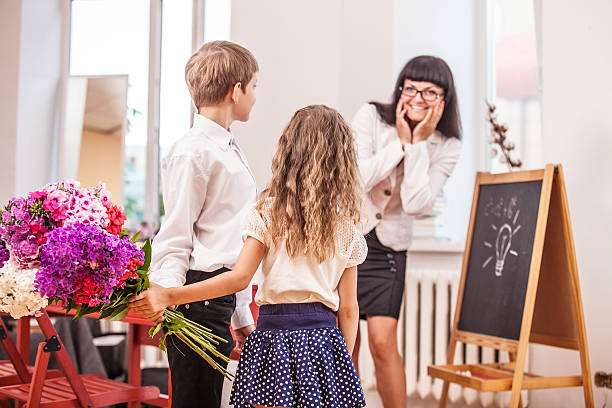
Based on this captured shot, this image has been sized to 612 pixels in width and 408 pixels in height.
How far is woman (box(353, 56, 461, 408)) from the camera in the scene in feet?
9.07

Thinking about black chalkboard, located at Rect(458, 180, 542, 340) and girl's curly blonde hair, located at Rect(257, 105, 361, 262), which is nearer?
girl's curly blonde hair, located at Rect(257, 105, 361, 262)

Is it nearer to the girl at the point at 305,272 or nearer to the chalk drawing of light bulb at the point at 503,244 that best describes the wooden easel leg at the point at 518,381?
the chalk drawing of light bulb at the point at 503,244

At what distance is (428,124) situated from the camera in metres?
2.92

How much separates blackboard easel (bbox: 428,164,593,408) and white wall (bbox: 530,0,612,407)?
0.24 m

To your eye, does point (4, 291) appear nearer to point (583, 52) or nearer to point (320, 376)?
point (320, 376)

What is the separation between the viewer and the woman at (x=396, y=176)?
2.76 meters

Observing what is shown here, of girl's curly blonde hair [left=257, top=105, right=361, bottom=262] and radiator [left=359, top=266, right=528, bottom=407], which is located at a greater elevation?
girl's curly blonde hair [left=257, top=105, right=361, bottom=262]

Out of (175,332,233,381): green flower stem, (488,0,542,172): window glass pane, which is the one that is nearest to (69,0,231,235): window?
(488,0,542,172): window glass pane

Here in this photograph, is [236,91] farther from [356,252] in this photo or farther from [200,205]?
[356,252]

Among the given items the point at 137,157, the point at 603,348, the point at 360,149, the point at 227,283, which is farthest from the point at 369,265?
the point at 137,157

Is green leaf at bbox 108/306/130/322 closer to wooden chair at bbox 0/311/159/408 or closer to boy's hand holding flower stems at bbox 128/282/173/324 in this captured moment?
boy's hand holding flower stems at bbox 128/282/173/324

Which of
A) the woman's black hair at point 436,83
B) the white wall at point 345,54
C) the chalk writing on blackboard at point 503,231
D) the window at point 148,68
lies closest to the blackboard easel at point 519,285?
the chalk writing on blackboard at point 503,231

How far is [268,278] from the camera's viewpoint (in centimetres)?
167

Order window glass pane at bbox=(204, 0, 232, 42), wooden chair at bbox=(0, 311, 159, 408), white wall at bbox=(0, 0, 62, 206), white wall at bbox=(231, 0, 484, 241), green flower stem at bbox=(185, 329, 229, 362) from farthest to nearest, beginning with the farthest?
1. white wall at bbox=(0, 0, 62, 206)
2. window glass pane at bbox=(204, 0, 232, 42)
3. white wall at bbox=(231, 0, 484, 241)
4. wooden chair at bbox=(0, 311, 159, 408)
5. green flower stem at bbox=(185, 329, 229, 362)
